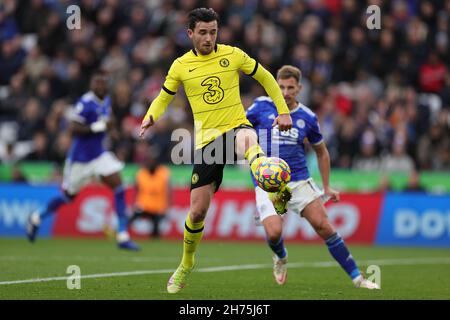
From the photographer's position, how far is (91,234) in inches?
758

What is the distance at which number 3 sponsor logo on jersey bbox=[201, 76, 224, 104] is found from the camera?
9.35 metres

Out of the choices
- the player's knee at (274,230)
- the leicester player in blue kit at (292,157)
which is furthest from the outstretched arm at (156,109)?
the player's knee at (274,230)

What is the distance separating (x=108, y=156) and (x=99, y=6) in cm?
905

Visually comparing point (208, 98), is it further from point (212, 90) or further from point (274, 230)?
point (274, 230)

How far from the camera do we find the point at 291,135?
1055 centimetres

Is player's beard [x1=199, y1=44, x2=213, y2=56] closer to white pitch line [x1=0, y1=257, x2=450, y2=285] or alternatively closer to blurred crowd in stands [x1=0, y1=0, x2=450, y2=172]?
white pitch line [x1=0, y1=257, x2=450, y2=285]

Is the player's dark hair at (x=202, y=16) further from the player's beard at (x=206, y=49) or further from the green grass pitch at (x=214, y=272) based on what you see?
the green grass pitch at (x=214, y=272)

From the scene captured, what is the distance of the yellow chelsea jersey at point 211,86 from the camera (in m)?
9.35

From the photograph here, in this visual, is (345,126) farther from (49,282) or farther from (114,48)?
(49,282)

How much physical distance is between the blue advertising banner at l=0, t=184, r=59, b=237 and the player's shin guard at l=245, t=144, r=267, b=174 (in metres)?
10.9

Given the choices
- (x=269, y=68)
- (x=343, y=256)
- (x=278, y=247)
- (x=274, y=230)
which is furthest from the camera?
(x=269, y=68)

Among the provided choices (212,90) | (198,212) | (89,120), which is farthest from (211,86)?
(89,120)

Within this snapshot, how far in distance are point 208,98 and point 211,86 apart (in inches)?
4.8
